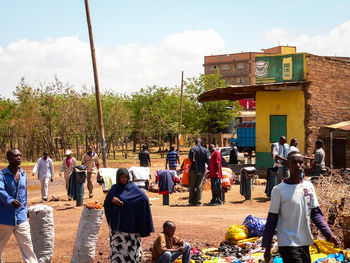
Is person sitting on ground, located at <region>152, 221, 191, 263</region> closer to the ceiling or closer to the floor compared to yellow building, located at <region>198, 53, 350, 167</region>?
closer to the floor

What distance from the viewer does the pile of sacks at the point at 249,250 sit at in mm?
6345

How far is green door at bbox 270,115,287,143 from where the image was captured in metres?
20.2

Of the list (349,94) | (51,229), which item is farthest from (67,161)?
(349,94)

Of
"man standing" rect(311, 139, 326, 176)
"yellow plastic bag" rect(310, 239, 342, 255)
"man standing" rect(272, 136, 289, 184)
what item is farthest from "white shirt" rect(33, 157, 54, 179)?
"yellow plastic bag" rect(310, 239, 342, 255)

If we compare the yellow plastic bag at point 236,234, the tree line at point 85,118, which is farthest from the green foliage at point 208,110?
the yellow plastic bag at point 236,234

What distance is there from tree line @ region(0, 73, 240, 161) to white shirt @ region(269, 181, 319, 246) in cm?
3264

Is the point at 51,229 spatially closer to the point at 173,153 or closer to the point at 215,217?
the point at 215,217

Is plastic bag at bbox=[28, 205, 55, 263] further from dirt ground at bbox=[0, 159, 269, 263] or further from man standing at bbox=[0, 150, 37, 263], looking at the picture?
man standing at bbox=[0, 150, 37, 263]

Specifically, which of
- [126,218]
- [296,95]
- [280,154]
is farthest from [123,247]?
[296,95]

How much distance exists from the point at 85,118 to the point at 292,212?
35184mm

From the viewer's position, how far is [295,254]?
445 centimetres

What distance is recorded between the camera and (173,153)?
20.0 metres

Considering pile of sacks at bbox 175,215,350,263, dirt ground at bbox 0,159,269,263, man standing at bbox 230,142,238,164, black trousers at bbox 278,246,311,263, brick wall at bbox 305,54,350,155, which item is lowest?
dirt ground at bbox 0,159,269,263

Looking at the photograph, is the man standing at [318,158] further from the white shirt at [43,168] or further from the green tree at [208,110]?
the green tree at [208,110]
